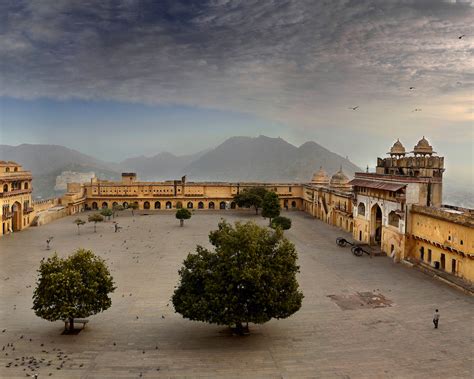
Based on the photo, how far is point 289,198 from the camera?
3110 inches

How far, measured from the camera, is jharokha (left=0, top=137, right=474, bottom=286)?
104ft


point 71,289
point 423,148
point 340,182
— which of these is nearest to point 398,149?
point 423,148

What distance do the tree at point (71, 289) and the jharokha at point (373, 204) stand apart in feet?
77.8

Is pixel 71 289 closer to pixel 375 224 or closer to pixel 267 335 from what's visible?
pixel 267 335

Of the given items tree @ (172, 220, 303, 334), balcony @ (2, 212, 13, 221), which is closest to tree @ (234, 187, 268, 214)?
balcony @ (2, 212, 13, 221)

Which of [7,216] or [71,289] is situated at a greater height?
[71,289]

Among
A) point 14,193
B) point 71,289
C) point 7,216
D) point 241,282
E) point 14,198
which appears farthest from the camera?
point 14,198

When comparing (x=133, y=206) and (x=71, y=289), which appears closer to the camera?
(x=71, y=289)

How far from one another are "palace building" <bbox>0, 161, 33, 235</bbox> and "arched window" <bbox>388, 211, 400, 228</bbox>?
137 feet

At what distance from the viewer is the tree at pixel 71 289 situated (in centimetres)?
1919

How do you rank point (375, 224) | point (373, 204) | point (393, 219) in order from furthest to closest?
point (375, 224), point (373, 204), point (393, 219)

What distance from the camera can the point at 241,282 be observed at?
18.9 metres

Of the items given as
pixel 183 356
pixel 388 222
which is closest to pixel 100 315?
pixel 183 356

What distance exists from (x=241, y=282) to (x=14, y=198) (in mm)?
43534
